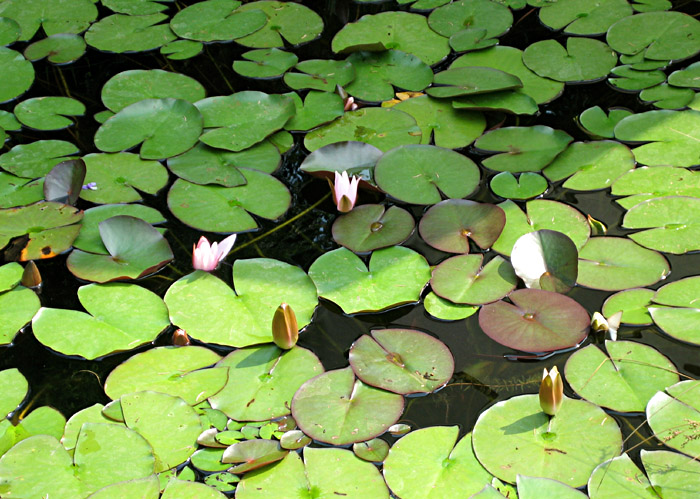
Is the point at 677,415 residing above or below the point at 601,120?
below

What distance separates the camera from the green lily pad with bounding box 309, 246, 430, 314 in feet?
6.47

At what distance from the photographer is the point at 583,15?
3123mm

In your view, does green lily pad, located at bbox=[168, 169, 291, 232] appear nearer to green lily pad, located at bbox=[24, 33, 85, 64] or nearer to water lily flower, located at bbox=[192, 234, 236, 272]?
water lily flower, located at bbox=[192, 234, 236, 272]

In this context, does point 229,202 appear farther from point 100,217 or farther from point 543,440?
point 543,440

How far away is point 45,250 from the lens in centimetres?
220

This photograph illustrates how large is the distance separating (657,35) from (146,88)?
2.40m

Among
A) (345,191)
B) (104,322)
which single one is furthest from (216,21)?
(104,322)

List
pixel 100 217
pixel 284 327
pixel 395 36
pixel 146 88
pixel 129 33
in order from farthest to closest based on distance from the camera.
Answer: pixel 129 33 → pixel 395 36 → pixel 146 88 → pixel 100 217 → pixel 284 327

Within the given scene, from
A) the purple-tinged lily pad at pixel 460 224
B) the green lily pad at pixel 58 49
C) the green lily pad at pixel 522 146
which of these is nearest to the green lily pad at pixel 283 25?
the green lily pad at pixel 58 49

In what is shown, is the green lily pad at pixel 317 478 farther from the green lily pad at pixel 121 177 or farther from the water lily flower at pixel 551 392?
the green lily pad at pixel 121 177

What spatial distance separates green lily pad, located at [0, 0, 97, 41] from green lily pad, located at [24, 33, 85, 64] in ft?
0.25

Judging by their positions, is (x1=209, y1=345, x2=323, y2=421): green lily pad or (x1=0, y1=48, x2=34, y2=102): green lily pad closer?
(x1=209, y1=345, x2=323, y2=421): green lily pad

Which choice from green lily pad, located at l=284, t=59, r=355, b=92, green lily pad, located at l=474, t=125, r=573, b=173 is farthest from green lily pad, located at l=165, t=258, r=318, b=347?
green lily pad, located at l=284, t=59, r=355, b=92

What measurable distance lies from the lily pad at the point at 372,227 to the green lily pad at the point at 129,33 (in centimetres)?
157
